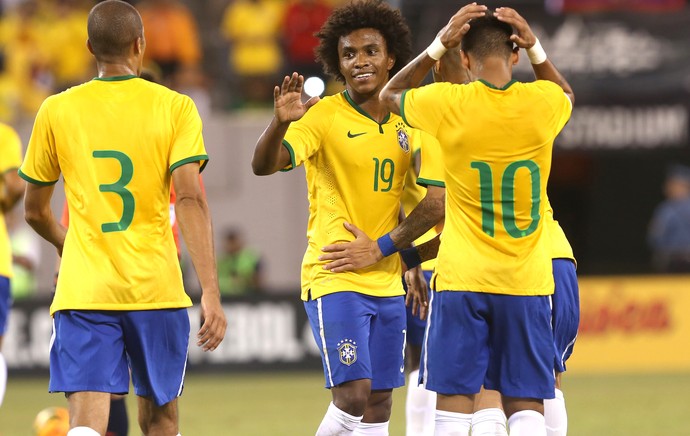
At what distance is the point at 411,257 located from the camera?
7117 mm

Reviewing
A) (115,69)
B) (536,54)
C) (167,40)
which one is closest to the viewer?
(115,69)

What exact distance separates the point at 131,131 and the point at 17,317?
9.61m

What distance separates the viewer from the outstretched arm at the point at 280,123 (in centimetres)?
625

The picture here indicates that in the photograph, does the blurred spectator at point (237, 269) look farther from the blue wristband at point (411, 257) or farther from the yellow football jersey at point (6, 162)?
the blue wristband at point (411, 257)

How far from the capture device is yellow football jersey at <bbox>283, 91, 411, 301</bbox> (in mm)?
6812

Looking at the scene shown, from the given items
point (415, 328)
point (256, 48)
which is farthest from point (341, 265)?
point (256, 48)

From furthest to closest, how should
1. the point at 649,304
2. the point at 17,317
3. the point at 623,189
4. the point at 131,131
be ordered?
the point at 623,189
the point at 649,304
the point at 17,317
the point at 131,131

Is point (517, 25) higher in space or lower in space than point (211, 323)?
higher

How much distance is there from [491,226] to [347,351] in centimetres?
117

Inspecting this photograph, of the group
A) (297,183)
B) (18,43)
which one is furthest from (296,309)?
(18,43)

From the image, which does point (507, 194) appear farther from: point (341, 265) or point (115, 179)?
point (115, 179)

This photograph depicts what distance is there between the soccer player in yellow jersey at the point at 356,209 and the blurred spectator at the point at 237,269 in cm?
879

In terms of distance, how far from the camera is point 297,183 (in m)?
17.4

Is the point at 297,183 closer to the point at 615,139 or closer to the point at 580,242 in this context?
the point at 615,139
